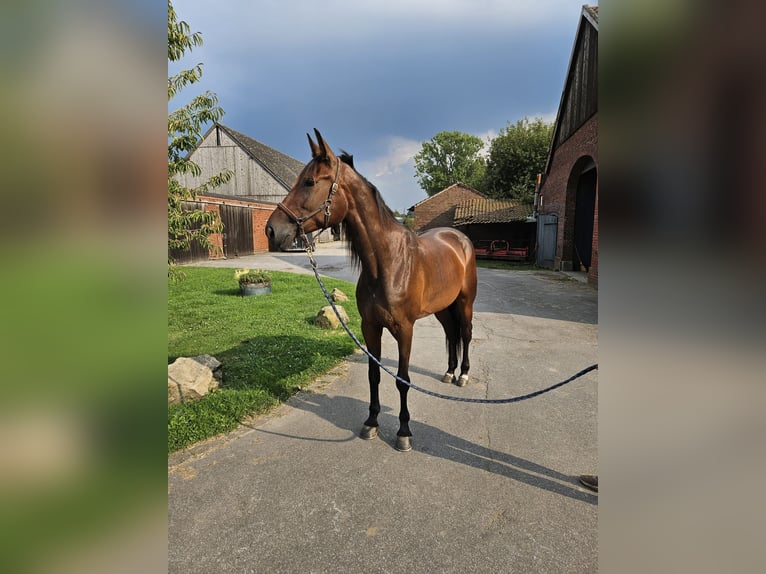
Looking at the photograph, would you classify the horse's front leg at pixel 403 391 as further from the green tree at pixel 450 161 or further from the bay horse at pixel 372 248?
the green tree at pixel 450 161

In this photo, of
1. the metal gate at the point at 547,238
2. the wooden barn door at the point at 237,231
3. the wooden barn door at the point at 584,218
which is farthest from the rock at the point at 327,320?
the wooden barn door at the point at 237,231

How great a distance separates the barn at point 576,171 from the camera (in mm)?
10648

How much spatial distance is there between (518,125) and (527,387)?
31.9 meters

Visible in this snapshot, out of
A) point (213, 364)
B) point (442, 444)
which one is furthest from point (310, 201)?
point (213, 364)

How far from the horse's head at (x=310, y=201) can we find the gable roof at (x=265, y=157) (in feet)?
79.2

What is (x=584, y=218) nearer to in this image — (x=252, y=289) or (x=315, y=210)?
(x=252, y=289)

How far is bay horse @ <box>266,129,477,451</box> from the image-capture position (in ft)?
8.42

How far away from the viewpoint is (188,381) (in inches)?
138

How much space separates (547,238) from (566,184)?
10.0 ft

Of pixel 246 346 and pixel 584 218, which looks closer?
pixel 246 346
